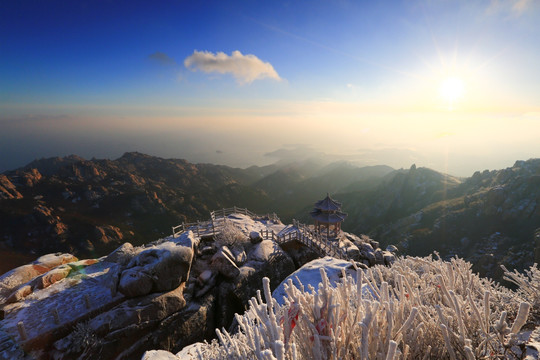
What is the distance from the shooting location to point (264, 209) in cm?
9462

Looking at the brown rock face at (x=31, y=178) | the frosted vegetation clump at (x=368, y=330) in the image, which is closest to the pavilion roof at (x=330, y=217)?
the frosted vegetation clump at (x=368, y=330)

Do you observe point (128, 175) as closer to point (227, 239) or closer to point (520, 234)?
point (227, 239)

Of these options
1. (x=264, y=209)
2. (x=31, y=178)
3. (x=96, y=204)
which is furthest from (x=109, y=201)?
(x=264, y=209)

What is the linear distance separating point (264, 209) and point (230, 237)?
249 feet

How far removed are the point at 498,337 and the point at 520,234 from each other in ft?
165

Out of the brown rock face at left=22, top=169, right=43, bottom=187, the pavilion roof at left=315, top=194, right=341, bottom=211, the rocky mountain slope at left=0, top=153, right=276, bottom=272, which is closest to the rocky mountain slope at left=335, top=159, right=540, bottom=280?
the pavilion roof at left=315, top=194, right=341, bottom=211

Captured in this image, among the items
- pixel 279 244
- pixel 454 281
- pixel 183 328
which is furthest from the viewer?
pixel 279 244

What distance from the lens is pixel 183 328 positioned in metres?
13.1

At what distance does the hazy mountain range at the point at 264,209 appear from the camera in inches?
1548

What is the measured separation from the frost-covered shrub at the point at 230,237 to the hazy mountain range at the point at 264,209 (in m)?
32.9

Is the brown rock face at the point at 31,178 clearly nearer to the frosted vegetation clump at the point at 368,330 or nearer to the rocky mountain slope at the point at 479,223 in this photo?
the rocky mountain slope at the point at 479,223

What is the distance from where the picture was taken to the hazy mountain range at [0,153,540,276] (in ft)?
129

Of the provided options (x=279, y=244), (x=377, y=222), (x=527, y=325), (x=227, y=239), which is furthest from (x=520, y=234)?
(x=527, y=325)

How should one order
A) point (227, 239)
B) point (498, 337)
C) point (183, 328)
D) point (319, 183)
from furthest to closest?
point (319, 183), point (227, 239), point (183, 328), point (498, 337)
